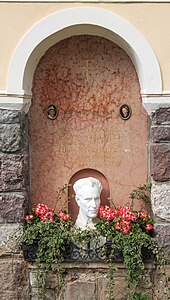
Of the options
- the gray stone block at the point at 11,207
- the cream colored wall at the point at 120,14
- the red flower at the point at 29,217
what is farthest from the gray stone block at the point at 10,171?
the cream colored wall at the point at 120,14

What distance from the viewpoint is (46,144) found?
13.8ft

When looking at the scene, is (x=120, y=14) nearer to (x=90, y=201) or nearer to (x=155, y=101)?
(x=155, y=101)

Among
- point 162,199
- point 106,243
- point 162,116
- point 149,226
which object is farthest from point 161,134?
point 106,243

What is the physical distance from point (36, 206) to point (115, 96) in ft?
2.98

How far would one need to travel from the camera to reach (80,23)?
3.83 m

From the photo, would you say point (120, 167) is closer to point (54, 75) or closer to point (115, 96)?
point (115, 96)

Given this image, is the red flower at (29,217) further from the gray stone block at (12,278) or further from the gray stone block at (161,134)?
the gray stone block at (161,134)

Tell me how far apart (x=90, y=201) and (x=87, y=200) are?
0.07ft

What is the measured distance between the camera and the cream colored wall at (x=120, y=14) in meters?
3.83

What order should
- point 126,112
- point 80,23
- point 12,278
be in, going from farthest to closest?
point 126,112 < point 12,278 < point 80,23

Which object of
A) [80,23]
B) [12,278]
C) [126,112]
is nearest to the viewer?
[80,23]

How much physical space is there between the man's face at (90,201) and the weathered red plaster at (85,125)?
0.26m

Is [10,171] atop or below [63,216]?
atop

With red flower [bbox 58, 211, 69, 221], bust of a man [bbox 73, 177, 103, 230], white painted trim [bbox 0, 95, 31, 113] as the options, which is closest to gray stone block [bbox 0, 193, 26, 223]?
red flower [bbox 58, 211, 69, 221]
